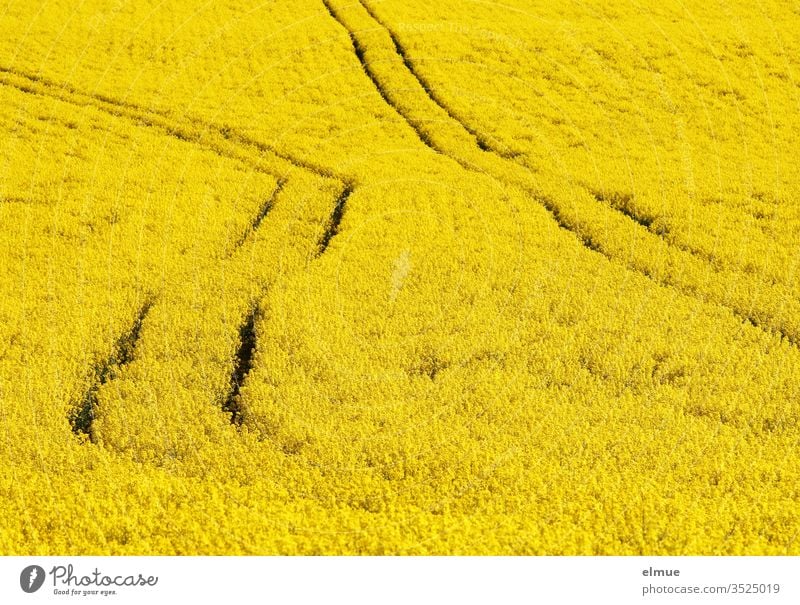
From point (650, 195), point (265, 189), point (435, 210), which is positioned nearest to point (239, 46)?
point (265, 189)

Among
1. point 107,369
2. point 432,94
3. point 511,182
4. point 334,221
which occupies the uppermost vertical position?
point 511,182

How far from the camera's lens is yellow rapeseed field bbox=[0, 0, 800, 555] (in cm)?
944

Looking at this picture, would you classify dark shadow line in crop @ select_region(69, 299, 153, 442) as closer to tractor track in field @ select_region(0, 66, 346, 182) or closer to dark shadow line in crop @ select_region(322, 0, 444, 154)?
tractor track in field @ select_region(0, 66, 346, 182)

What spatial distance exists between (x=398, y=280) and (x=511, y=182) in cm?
409

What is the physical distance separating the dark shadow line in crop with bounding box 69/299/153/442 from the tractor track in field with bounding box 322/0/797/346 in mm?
6804

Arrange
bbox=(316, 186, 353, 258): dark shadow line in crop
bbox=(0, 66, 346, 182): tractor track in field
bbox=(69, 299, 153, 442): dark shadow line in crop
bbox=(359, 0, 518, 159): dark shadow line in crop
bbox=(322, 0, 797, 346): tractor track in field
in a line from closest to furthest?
bbox=(69, 299, 153, 442): dark shadow line in crop, bbox=(322, 0, 797, 346): tractor track in field, bbox=(316, 186, 353, 258): dark shadow line in crop, bbox=(0, 66, 346, 182): tractor track in field, bbox=(359, 0, 518, 159): dark shadow line in crop

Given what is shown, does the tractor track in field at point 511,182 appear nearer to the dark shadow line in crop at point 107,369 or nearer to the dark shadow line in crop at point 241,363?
the dark shadow line in crop at point 241,363

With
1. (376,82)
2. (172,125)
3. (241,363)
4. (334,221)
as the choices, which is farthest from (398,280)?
(376,82)

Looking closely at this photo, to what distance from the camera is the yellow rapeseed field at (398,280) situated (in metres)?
9.44

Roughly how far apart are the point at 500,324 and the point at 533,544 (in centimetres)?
414

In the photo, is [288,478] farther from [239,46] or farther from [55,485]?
[239,46]

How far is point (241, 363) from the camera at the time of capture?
1177 centimetres
